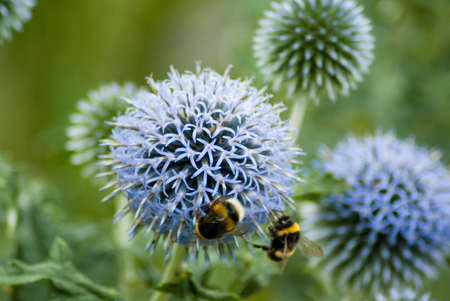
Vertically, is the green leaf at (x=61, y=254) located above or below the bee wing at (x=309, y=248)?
above

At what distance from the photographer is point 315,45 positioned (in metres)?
2.24

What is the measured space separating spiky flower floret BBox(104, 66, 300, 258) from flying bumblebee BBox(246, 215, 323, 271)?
0.12 m

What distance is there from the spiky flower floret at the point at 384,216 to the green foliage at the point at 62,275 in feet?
4.04

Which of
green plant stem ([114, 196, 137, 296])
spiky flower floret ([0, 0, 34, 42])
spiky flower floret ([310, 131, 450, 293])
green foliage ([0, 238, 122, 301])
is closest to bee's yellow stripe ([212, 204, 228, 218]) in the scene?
green foliage ([0, 238, 122, 301])

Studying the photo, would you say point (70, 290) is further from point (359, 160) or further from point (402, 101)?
point (402, 101)

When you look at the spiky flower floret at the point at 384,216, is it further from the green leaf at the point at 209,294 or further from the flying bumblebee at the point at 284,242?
the green leaf at the point at 209,294

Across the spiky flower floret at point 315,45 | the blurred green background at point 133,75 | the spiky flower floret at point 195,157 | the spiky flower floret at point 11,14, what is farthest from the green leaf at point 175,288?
the spiky flower floret at point 11,14

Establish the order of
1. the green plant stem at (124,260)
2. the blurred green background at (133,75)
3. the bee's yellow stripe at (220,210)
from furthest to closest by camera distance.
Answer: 1. the blurred green background at (133,75)
2. the green plant stem at (124,260)
3. the bee's yellow stripe at (220,210)

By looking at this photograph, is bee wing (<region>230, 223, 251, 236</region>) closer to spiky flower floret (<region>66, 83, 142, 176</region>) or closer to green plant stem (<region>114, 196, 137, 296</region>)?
green plant stem (<region>114, 196, 137, 296</region>)

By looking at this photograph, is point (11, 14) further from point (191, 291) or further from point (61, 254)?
point (191, 291)

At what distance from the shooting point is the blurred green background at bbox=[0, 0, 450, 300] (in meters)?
3.14

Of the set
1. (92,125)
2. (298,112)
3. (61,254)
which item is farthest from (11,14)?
(298,112)

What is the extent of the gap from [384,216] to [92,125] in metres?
1.61

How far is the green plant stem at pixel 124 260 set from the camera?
7.10 feet
